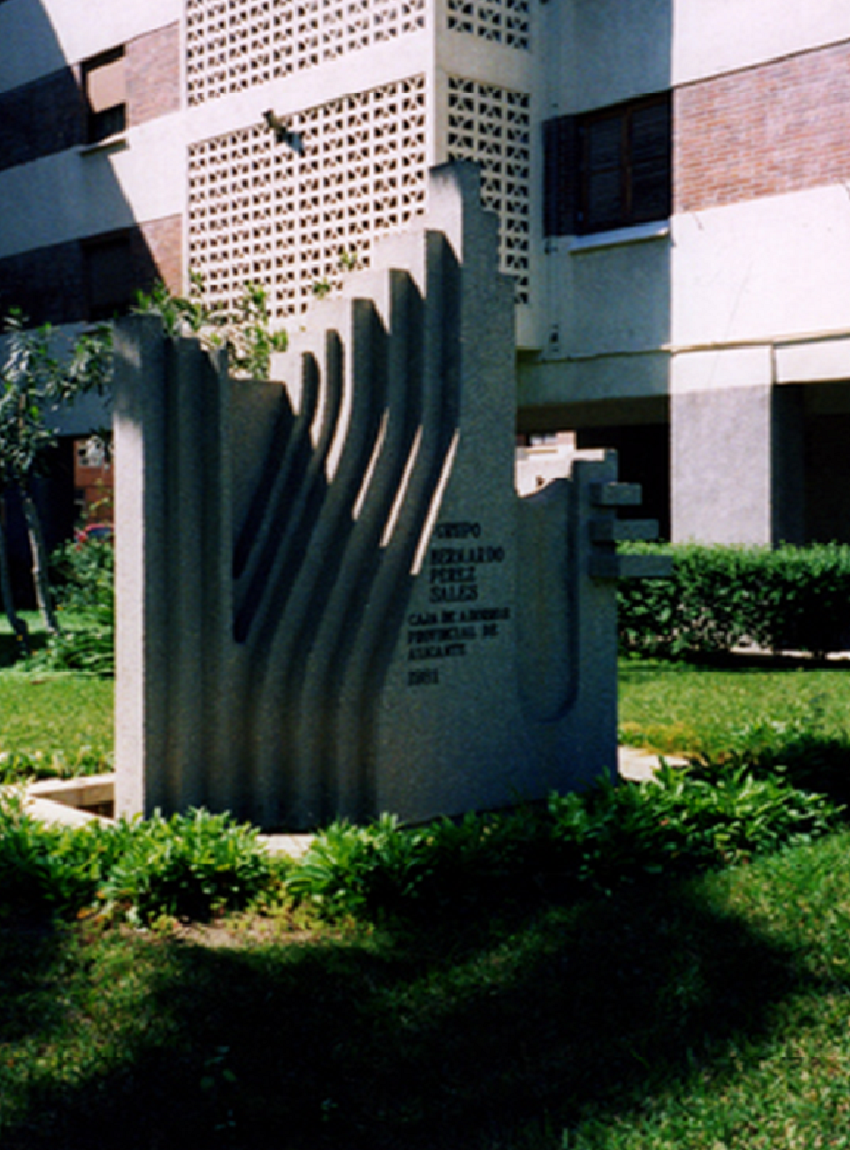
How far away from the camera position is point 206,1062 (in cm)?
419

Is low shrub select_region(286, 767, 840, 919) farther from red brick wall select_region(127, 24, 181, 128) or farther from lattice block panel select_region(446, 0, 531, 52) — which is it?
red brick wall select_region(127, 24, 181, 128)

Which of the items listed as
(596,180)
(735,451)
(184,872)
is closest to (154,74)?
(596,180)

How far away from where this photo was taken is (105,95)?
21906 millimetres

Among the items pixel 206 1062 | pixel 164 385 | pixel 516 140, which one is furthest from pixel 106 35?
pixel 206 1062

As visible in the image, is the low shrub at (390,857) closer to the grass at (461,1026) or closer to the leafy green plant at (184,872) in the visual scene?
the leafy green plant at (184,872)

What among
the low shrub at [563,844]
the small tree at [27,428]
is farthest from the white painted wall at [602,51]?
the low shrub at [563,844]

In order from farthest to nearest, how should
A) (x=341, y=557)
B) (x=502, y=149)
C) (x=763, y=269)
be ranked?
(x=502, y=149), (x=763, y=269), (x=341, y=557)

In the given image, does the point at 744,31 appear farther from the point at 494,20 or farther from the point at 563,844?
the point at 563,844

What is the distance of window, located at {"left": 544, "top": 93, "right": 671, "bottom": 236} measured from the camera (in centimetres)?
1645

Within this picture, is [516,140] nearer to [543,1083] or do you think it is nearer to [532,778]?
[532,778]

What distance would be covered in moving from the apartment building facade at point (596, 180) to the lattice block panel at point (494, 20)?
0.03m

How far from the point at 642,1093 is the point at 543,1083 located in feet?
0.87

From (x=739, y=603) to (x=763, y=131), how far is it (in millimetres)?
4907

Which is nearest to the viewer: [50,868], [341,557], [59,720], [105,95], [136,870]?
[136,870]
